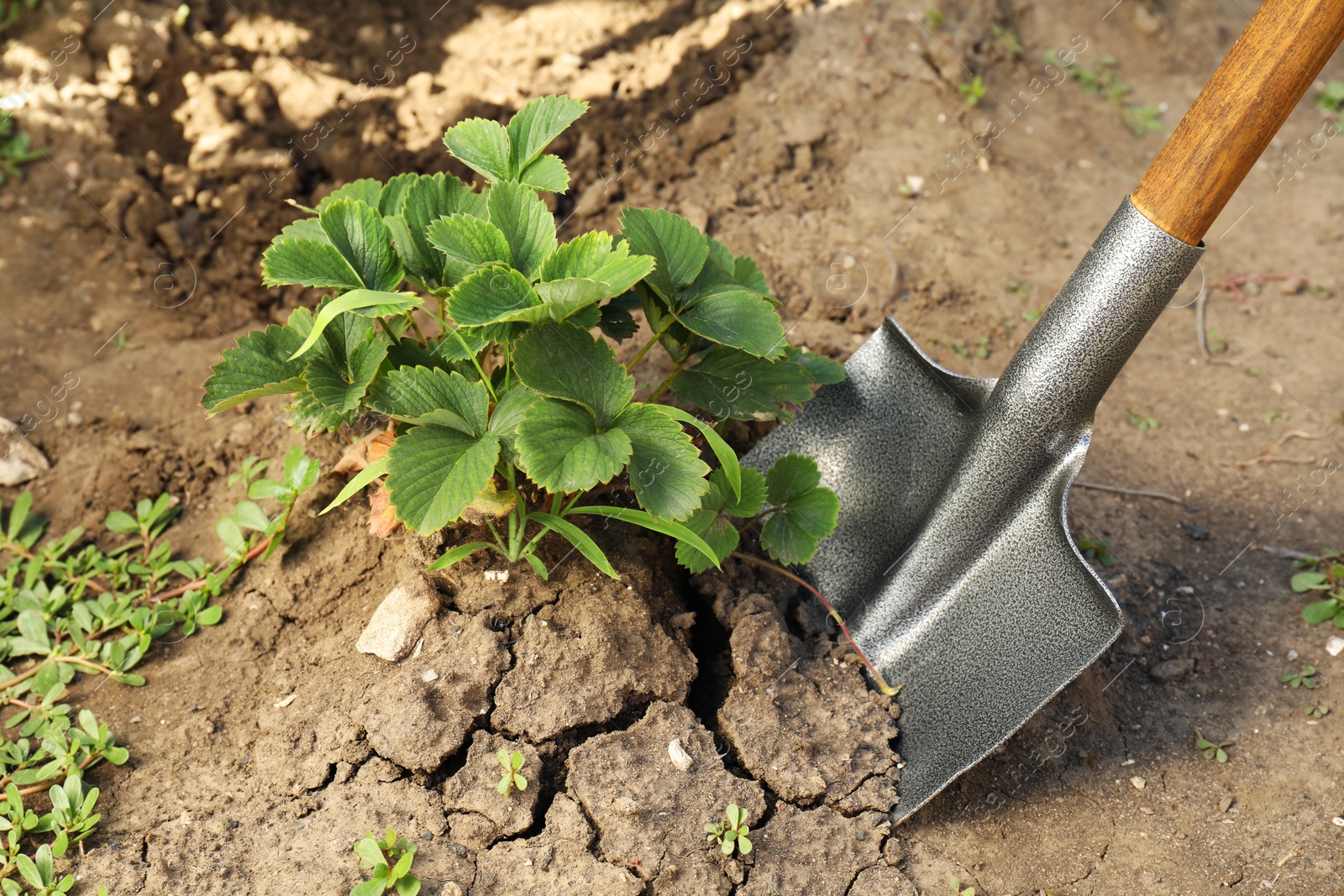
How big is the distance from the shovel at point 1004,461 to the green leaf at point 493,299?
86 cm

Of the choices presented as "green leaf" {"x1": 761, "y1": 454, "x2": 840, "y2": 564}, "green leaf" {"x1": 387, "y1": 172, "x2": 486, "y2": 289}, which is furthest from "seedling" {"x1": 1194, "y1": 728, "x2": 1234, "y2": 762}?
"green leaf" {"x1": 387, "y1": 172, "x2": 486, "y2": 289}

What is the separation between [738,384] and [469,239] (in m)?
0.59

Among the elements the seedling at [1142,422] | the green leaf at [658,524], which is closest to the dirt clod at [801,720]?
the green leaf at [658,524]

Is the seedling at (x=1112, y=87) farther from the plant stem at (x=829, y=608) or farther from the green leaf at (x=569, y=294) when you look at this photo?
the green leaf at (x=569, y=294)

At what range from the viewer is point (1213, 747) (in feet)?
6.38

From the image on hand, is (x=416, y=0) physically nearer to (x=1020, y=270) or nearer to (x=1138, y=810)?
(x=1020, y=270)

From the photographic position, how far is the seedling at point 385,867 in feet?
5.04

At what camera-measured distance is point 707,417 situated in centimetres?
222

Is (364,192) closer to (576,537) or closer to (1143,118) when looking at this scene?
(576,537)

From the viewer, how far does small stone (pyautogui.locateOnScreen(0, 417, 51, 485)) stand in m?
2.40

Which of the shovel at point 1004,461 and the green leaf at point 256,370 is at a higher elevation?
the green leaf at point 256,370

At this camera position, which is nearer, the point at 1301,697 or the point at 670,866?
the point at 670,866

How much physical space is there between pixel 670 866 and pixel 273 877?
676mm

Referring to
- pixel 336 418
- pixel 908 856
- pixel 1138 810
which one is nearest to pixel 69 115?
pixel 336 418
